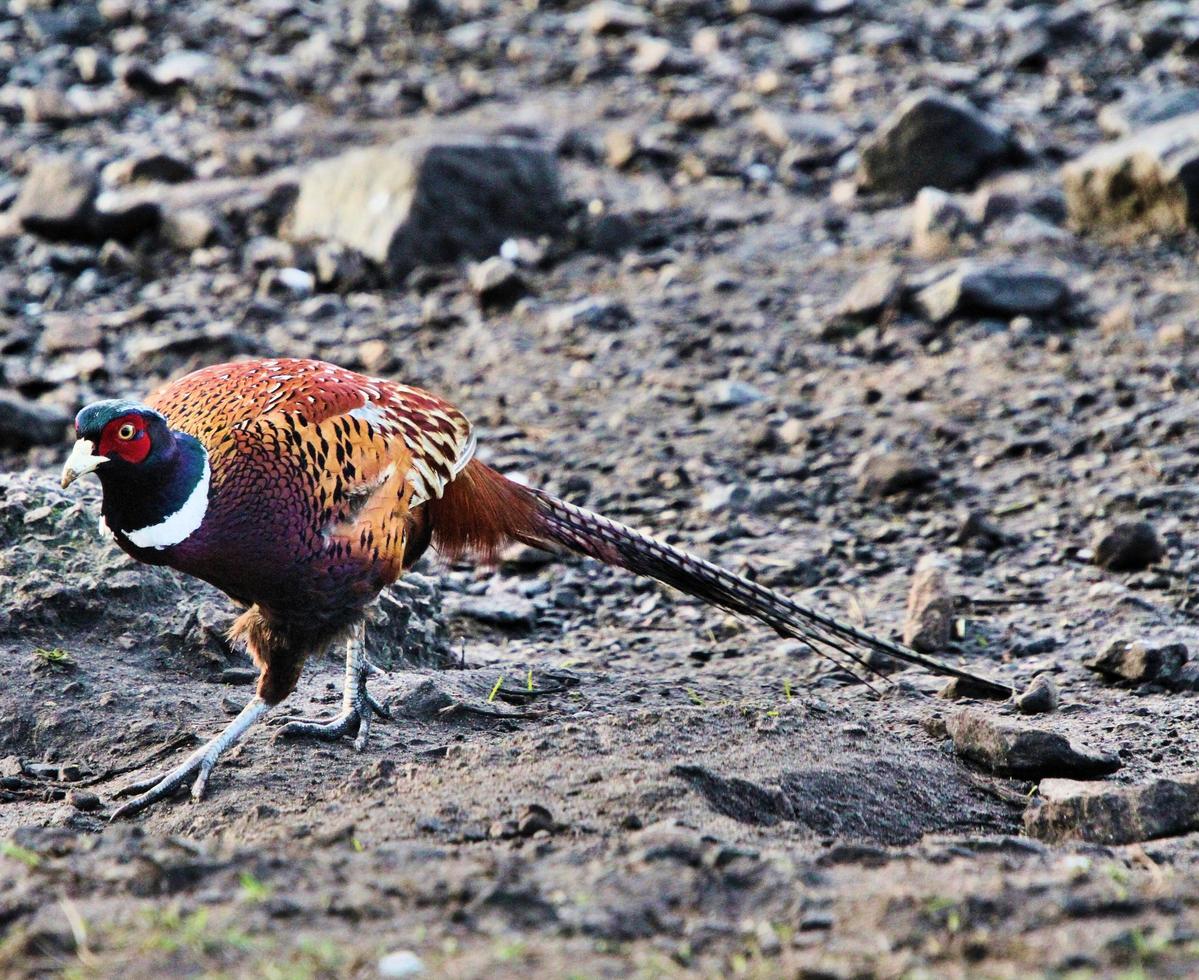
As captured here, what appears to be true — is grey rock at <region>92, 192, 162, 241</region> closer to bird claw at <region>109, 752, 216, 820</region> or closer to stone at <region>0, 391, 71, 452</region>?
stone at <region>0, 391, 71, 452</region>

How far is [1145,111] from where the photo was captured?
8773 millimetres

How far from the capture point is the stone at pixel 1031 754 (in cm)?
395

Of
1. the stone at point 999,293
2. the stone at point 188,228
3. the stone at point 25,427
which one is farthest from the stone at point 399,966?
the stone at point 188,228

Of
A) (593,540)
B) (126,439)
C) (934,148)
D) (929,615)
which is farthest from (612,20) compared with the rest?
(126,439)

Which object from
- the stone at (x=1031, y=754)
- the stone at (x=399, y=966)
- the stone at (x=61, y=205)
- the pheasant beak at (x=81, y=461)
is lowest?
the stone at (x=1031, y=754)

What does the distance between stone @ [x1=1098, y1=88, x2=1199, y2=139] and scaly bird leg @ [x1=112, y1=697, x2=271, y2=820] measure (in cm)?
639

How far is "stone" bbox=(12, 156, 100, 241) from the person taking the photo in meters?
9.21

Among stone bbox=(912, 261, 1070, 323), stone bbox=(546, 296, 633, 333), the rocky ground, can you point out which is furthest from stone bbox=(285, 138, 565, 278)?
stone bbox=(912, 261, 1070, 323)

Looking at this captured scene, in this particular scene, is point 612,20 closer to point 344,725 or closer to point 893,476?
point 893,476

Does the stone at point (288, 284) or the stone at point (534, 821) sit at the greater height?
the stone at point (288, 284)

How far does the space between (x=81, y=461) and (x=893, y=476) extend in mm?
3418

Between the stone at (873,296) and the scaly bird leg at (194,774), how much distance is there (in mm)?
4164

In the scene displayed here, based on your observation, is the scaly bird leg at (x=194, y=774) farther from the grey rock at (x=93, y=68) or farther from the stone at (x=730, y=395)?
the grey rock at (x=93, y=68)

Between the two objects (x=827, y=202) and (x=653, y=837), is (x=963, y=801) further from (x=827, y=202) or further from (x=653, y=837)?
(x=827, y=202)
